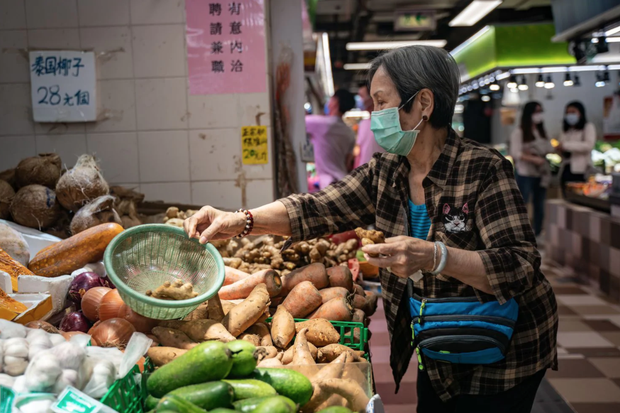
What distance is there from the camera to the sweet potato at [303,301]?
2.29 meters

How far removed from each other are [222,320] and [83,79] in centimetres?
232

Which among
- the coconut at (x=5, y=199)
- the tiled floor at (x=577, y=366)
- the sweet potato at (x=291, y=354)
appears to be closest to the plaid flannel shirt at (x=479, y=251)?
the sweet potato at (x=291, y=354)

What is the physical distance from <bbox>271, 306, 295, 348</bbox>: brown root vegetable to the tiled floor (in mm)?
1606

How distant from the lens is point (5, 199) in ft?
9.84

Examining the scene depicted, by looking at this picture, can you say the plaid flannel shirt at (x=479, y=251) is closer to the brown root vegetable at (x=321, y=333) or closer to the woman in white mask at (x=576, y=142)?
the brown root vegetable at (x=321, y=333)

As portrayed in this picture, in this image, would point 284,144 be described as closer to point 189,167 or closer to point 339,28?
point 189,167

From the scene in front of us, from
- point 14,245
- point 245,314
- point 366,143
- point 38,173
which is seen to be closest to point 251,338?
point 245,314

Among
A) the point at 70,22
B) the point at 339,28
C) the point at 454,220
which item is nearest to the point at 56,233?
the point at 70,22

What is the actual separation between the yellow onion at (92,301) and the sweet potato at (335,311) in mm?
843

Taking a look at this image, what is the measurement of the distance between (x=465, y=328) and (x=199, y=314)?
0.93 meters

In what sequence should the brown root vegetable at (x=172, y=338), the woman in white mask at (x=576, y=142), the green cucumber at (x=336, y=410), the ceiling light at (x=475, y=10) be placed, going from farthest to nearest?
the ceiling light at (x=475, y=10) → the woman in white mask at (x=576, y=142) → the brown root vegetable at (x=172, y=338) → the green cucumber at (x=336, y=410)

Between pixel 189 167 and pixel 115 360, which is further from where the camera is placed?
pixel 189 167

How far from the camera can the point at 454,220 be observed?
187cm

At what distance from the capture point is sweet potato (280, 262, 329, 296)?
252cm
